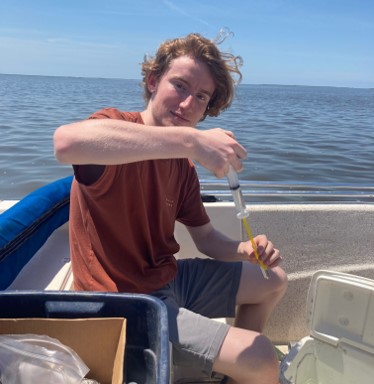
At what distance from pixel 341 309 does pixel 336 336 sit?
4.0 inches

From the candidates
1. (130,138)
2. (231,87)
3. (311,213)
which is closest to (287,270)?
(311,213)

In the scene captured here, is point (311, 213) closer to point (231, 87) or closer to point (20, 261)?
point (231, 87)

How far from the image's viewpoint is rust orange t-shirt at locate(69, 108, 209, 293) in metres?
1.27

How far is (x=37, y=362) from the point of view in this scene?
0.88 meters

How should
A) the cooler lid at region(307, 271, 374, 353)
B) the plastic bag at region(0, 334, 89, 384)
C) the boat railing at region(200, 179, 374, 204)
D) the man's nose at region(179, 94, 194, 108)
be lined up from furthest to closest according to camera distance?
the boat railing at region(200, 179, 374, 204)
the cooler lid at region(307, 271, 374, 353)
the man's nose at region(179, 94, 194, 108)
the plastic bag at region(0, 334, 89, 384)

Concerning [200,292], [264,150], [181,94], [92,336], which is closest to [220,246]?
[200,292]

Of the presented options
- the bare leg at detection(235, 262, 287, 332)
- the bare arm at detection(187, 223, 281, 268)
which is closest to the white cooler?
the bare leg at detection(235, 262, 287, 332)

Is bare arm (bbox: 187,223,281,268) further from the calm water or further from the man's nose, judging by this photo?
the calm water

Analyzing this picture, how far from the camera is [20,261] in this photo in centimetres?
159

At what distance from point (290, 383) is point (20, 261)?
3.27 ft

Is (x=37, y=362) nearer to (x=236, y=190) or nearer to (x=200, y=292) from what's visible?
(x=236, y=190)

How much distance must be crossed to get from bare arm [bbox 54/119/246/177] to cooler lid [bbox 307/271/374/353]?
2.43 ft

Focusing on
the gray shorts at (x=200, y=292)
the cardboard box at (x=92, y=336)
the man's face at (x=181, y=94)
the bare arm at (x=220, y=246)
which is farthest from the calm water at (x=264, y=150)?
the cardboard box at (x=92, y=336)

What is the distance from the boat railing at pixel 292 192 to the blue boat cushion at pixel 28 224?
69 centimetres
